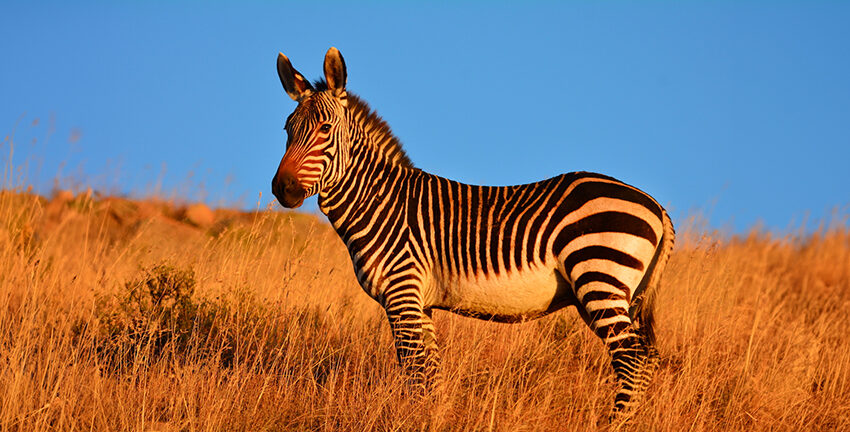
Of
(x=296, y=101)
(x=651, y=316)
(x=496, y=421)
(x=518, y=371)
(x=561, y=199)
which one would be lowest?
(x=496, y=421)

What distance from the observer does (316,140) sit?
17.6ft

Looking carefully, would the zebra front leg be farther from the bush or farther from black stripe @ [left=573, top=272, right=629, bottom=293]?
the bush

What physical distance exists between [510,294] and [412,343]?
0.79 m

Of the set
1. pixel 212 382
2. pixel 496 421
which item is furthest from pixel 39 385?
pixel 496 421

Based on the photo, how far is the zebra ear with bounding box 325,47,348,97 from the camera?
18.0ft

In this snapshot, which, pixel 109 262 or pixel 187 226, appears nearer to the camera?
pixel 109 262

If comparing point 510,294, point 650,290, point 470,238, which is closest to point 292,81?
point 470,238

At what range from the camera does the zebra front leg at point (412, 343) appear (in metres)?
5.25

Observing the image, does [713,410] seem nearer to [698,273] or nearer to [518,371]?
[518,371]

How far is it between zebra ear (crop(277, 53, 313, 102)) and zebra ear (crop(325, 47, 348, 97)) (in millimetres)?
225

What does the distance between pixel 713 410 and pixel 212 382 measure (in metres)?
4.08

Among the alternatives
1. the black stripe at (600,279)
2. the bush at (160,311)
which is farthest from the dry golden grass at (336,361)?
the black stripe at (600,279)

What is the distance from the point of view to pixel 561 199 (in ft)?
17.4

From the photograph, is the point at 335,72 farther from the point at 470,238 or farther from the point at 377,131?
the point at 470,238
